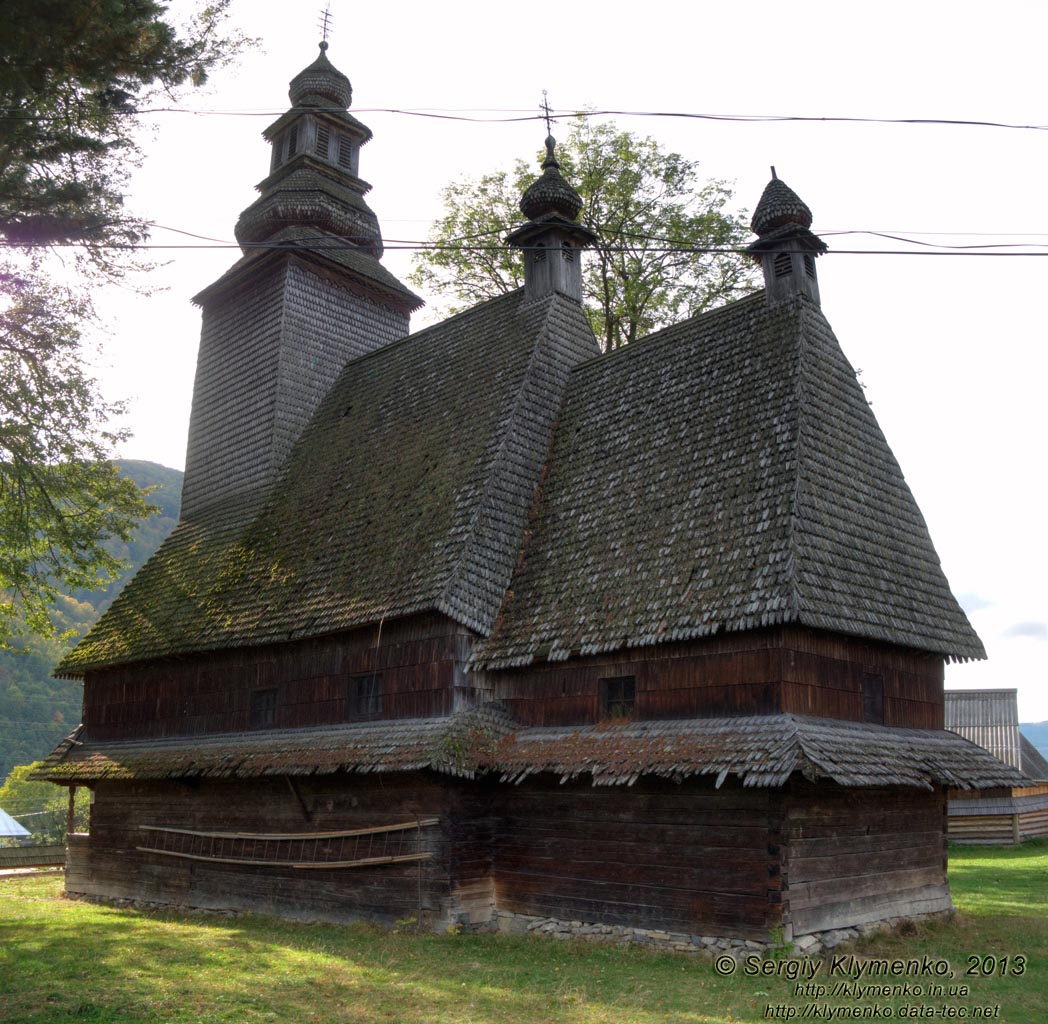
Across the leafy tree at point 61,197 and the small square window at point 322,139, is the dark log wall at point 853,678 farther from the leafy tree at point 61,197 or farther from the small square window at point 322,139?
the small square window at point 322,139

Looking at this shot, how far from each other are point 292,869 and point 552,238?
41.6ft

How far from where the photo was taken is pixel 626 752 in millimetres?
13102

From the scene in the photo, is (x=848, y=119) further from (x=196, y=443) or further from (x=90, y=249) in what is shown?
(x=196, y=443)

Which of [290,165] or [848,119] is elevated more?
[290,165]

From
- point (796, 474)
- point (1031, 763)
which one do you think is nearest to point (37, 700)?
point (1031, 763)

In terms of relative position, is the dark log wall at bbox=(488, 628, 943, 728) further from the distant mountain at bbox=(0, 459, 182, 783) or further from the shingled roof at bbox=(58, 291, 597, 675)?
the distant mountain at bbox=(0, 459, 182, 783)

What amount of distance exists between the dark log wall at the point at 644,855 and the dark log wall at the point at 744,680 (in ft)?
3.52

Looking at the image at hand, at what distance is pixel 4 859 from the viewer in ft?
93.4

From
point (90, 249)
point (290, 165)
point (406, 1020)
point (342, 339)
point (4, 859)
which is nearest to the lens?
point (406, 1020)

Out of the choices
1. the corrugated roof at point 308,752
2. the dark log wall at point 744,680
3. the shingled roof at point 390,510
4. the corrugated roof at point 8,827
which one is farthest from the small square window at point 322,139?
the corrugated roof at point 8,827

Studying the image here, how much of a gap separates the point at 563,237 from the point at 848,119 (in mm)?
9579

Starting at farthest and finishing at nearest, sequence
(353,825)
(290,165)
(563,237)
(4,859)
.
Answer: (4,859), (290,165), (563,237), (353,825)

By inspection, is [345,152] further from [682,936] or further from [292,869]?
[682,936]

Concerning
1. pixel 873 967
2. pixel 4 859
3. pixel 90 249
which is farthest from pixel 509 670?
pixel 4 859
